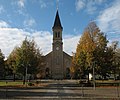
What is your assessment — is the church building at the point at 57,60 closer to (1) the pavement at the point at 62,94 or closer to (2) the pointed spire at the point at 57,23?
(2) the pointed spire at the point at 57,23

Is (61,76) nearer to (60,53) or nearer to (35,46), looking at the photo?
→ (60,53)

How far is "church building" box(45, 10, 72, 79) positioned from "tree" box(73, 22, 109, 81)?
57377 millimetres

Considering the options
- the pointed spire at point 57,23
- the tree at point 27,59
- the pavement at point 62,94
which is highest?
the pointed spire at point 57,23

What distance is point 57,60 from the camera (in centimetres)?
10075

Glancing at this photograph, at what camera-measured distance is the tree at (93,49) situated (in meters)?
39.6

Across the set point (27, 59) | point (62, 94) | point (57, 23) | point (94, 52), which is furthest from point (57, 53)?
point (62, 94)

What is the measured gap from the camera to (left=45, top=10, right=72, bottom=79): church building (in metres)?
99.3

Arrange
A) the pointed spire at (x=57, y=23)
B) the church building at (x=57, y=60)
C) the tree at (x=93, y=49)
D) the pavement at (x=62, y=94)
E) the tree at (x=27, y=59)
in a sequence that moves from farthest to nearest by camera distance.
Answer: the pointed spire at (x=57, y=23), the church building at (x=57, y=60), the tree at (x=27, y=59), the tree at (x=93, y=49), the pavement at (x=62, y=94)

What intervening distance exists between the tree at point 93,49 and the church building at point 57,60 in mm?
57377

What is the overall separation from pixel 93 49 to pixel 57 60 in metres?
62.0

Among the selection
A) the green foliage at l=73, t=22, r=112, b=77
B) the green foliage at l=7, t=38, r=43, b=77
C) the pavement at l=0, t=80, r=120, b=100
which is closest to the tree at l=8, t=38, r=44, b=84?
the green foliage at l=7, t=38, r=43, b=77

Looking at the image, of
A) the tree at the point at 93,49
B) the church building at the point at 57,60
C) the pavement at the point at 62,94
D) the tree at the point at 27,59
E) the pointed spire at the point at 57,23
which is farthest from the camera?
the pointed spire at the point at 57,23

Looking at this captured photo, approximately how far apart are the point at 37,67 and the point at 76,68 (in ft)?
26.0

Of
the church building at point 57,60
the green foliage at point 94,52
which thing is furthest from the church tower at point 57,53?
the green foliage at point 94,52
